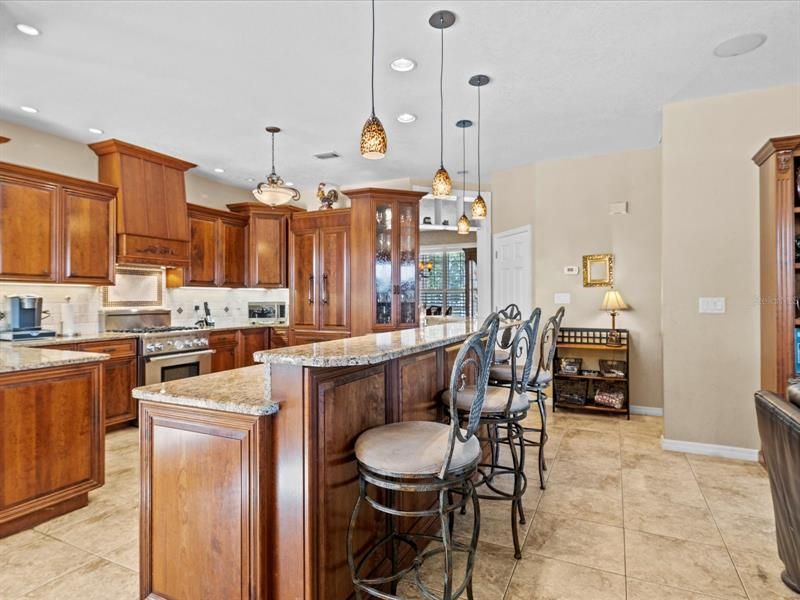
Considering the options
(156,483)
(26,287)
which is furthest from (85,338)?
(156,483)

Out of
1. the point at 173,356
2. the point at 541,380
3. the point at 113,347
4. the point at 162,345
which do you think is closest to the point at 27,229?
the point at 113,347

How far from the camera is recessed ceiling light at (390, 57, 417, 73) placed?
9.95 feet

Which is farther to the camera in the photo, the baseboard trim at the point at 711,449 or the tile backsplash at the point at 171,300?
the tile backsplash at the point at 171,300

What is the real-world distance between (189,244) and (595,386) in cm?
486

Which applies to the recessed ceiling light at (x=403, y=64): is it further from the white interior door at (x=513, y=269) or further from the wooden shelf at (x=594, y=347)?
the wooden shelf at (x=594, y=347)

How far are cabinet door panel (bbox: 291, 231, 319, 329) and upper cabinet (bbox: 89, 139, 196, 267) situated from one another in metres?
1.27

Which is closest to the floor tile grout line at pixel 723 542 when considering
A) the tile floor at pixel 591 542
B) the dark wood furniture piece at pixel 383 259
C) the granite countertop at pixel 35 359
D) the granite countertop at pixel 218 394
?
the tile floor at pixel 591 542

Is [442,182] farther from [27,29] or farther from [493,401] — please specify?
[27,29]

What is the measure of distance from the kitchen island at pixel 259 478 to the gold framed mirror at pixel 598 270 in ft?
12.5

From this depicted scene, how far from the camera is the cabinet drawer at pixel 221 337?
5254mm

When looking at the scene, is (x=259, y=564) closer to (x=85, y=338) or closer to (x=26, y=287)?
(x=85, y=338)

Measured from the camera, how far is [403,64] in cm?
307

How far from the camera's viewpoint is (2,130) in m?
4.01

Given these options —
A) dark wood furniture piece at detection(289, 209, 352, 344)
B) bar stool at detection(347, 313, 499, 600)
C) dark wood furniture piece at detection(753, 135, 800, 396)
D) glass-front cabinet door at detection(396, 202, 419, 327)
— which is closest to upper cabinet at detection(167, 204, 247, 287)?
dark wood furniture piece at detection(289, 209, 352, 344)
